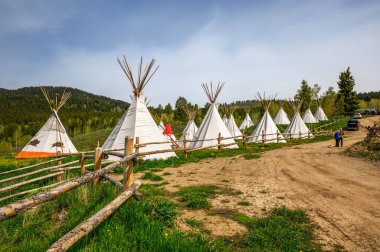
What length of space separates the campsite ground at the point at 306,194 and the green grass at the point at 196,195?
22cm

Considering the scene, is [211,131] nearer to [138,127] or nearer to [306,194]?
[138,127]

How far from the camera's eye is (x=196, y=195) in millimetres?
5562

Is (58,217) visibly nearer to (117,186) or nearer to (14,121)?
(117,186)

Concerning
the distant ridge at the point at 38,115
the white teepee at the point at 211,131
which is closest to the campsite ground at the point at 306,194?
the white teepee at the point at 211,131

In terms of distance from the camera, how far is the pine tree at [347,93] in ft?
132

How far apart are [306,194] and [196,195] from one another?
8.80 ft

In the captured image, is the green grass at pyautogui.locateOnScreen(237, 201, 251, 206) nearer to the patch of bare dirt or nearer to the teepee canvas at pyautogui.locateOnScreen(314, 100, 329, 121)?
the patch of bare dirt

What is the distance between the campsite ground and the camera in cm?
375

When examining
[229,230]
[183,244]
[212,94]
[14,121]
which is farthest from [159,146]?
[14,121]

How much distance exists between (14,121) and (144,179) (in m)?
99.9

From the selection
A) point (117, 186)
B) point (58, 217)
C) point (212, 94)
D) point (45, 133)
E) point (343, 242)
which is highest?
point (212, 94)

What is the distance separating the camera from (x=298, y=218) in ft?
13.7

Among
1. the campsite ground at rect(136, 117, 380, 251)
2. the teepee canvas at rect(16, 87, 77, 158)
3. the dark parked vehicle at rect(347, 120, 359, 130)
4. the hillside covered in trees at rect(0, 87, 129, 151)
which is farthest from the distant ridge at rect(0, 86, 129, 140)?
the dark parked vehicle at rect(347, 120, 359, 130)

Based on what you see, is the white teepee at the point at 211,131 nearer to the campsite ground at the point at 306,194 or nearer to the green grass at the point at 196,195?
the campsite ground at the point at 306,194
